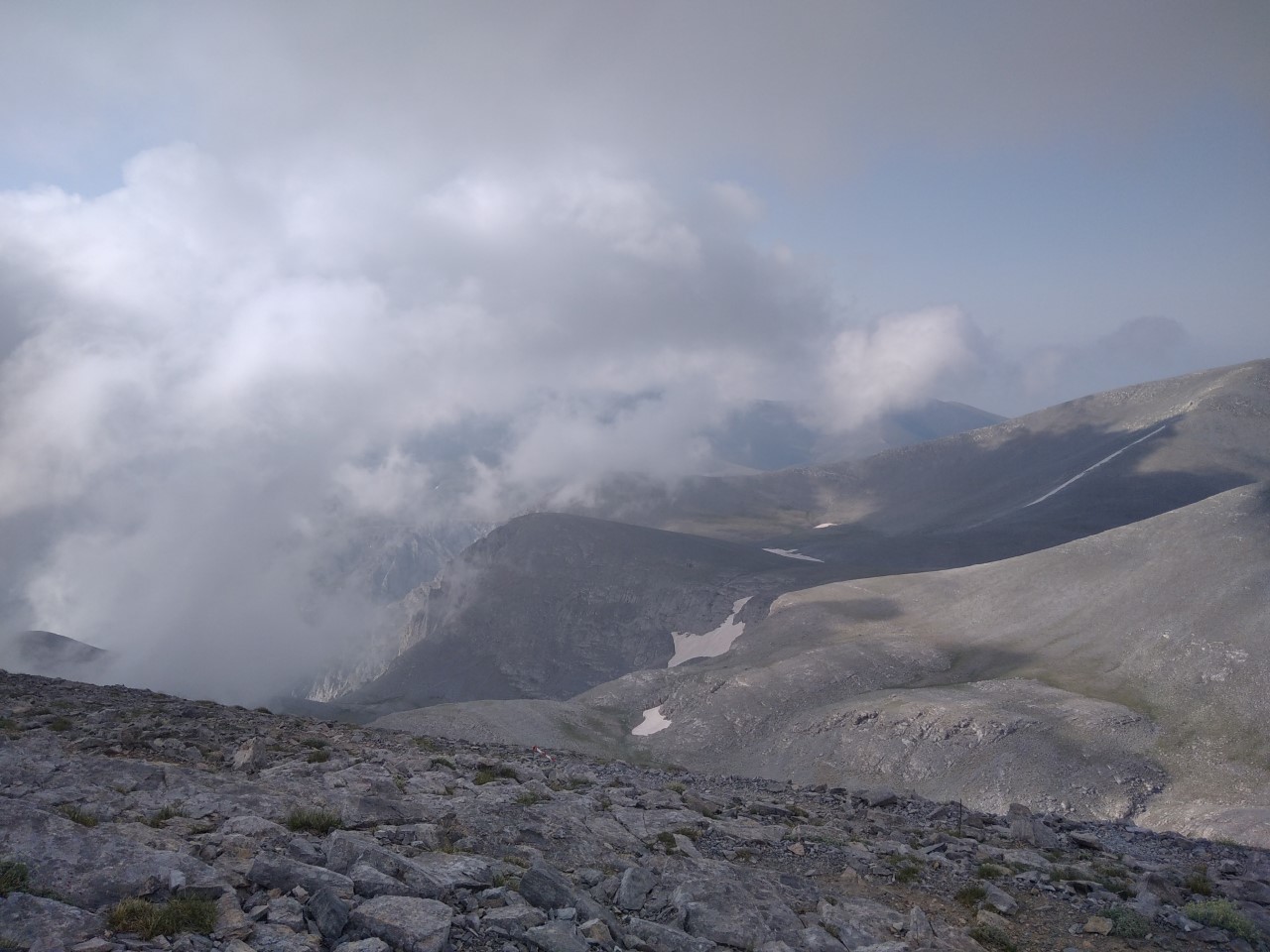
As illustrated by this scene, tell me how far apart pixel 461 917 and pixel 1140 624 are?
318ft

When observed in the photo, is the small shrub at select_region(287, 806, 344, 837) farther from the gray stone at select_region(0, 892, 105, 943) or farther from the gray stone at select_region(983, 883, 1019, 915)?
the gray stone at select_region(983, 883, 1019, 915)

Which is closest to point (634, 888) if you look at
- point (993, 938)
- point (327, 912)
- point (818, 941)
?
point (818, 941)

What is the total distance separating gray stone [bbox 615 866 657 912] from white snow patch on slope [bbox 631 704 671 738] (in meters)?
90.5

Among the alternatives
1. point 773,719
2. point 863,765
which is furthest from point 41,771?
point 773,719

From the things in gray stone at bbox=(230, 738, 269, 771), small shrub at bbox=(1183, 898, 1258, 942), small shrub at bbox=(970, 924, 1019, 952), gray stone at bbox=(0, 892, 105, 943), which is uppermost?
gray stone at bbox=(230, 738, 269, 771)

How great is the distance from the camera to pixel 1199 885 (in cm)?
1906

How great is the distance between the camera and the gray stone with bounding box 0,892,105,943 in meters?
9.44

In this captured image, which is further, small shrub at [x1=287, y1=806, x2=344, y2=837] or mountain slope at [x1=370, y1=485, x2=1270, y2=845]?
mountain slope at [x1=370, y1=485, x2=1270, y2=845]

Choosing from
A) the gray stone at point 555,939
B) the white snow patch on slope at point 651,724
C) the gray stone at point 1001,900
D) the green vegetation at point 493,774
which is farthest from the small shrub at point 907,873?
the white snow patch on slope at point 651,724

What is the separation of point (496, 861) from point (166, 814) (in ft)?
21.6

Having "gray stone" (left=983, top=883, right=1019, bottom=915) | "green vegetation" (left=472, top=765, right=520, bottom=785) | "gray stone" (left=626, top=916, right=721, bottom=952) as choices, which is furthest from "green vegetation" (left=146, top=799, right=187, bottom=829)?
"gray stone" (left=983, top=883, right=1019, bottom=915)

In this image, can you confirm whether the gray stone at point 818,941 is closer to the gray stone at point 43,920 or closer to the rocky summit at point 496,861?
the rocky summit at point 496,861

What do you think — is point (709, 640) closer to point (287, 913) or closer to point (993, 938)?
point (993, 938)

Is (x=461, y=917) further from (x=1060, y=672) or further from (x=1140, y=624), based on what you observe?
(x=1140, y=624)
